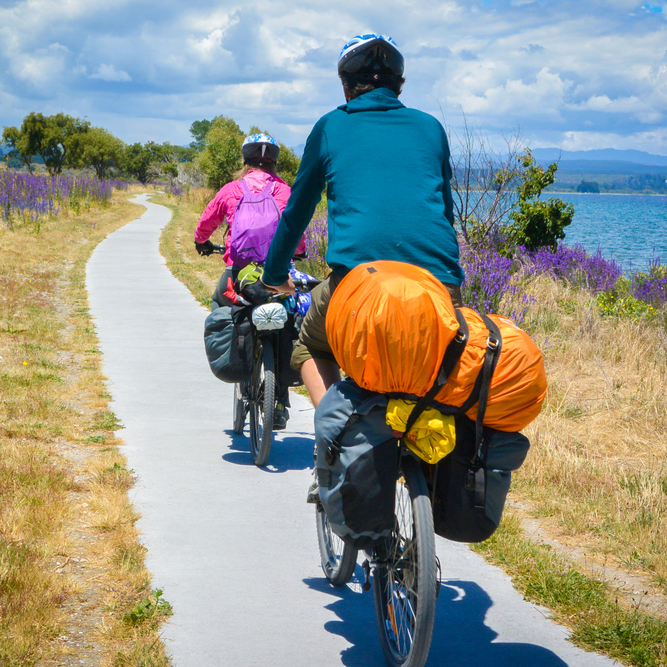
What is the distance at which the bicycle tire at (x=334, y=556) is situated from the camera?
3.31m

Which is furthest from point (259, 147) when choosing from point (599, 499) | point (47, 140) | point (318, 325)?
point (47, 140)

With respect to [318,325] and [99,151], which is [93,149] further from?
[318,325]

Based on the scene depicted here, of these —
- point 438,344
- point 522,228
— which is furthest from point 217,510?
point 522,228

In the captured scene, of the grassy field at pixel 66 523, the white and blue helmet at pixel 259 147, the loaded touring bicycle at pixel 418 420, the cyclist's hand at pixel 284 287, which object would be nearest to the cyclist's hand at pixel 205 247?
the white and blue helmet at pixel 259 147

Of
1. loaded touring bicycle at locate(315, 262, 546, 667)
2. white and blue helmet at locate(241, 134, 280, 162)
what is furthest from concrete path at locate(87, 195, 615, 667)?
white and blue helmet at locate(241, 134, 280, 162)

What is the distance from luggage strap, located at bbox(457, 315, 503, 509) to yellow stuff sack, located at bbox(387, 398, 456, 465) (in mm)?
73

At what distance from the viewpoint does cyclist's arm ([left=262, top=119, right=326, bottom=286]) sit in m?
2.86

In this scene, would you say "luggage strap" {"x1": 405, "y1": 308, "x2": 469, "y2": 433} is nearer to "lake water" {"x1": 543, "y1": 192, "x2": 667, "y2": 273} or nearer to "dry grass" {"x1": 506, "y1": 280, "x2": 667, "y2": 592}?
"dry grass" {"x1": 506, "y1": 280, "x2": 667, "y2": 592}

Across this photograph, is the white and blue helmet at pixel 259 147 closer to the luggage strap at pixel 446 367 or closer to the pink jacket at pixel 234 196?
the pink jacket at pixel 234 196

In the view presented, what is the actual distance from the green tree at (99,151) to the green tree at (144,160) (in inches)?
848

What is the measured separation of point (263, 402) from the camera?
4953 millimetres

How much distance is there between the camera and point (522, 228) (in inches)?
519

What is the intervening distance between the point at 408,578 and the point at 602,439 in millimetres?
3744

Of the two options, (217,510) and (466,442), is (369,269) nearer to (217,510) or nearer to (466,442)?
(466,442)
